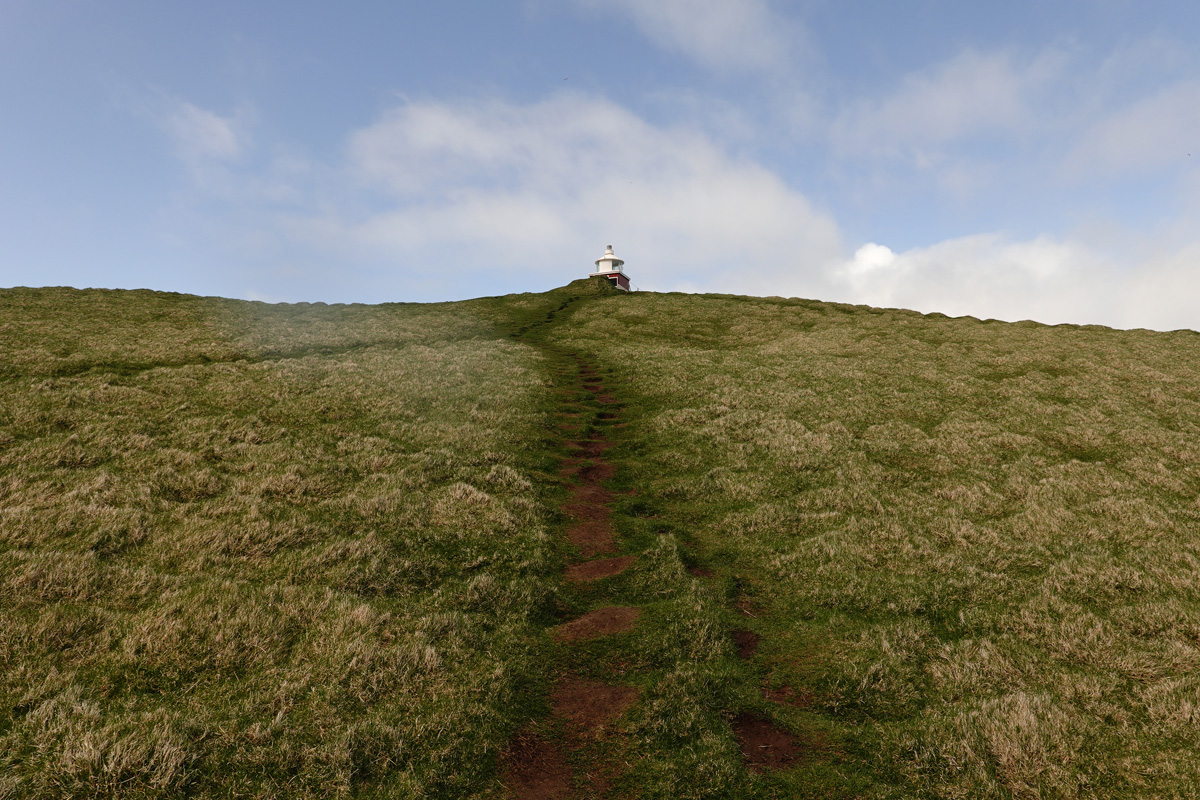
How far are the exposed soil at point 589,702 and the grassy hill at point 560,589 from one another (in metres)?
0.21

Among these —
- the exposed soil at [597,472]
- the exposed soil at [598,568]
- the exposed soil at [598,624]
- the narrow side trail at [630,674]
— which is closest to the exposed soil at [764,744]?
the narrow side trail at [630,674]

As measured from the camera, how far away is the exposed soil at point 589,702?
8258mm

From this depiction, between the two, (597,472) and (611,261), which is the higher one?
(611,261)

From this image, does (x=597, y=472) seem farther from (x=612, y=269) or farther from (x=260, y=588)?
(x=612, y=269)

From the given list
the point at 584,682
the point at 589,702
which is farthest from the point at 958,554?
the point at 589,702

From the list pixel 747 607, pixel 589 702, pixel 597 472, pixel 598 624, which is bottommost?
pixel 589 702

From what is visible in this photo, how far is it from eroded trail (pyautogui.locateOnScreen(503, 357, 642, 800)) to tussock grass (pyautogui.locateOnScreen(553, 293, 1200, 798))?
88cm

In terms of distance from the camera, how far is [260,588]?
10.4m

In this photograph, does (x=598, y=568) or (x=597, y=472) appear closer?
(x=598, y=568)

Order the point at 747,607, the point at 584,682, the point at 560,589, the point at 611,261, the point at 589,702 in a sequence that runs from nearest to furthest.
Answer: the point at 589,702
the point at 584,682
the point at 747,607
the point at 560,589
the point at 611,261

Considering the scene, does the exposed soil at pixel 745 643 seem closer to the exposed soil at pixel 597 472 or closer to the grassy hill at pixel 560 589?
the grassy hill at pixel 560 589

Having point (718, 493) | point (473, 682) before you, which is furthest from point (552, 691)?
point (718, 493)

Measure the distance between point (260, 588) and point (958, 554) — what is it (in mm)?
15712

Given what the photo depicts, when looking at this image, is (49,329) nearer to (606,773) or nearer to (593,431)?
(593,431)
